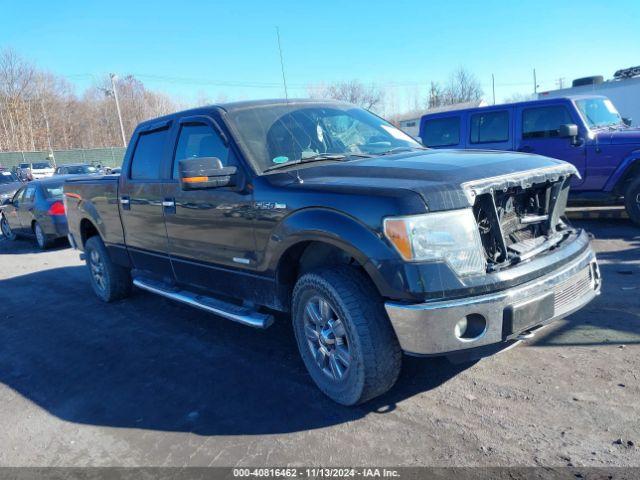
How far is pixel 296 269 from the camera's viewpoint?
3635 millimetres

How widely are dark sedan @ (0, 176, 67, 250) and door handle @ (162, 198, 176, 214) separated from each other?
20.4ft

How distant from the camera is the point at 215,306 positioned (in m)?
4.10

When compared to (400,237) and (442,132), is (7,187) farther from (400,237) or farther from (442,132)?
(400,237)

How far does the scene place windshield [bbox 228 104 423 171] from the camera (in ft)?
12.4

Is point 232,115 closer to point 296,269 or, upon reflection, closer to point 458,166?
point 296,269

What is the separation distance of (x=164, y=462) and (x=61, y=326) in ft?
10.7

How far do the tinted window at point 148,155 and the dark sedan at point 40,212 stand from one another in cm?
542

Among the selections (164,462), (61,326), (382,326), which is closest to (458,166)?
(382,326)

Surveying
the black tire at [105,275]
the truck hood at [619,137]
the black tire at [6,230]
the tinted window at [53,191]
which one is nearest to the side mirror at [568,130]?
the truck hood at [619,137]

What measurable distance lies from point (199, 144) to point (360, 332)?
7.69 feet

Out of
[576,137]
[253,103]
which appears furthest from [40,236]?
[576,137]

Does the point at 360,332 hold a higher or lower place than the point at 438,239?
lower

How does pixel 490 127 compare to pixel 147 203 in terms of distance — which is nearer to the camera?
pixel 147 203

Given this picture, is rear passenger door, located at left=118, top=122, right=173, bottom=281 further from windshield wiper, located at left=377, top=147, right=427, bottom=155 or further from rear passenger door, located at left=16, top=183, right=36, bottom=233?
rear passenger door, located at left=16, top=183, right=36, bottom=233
